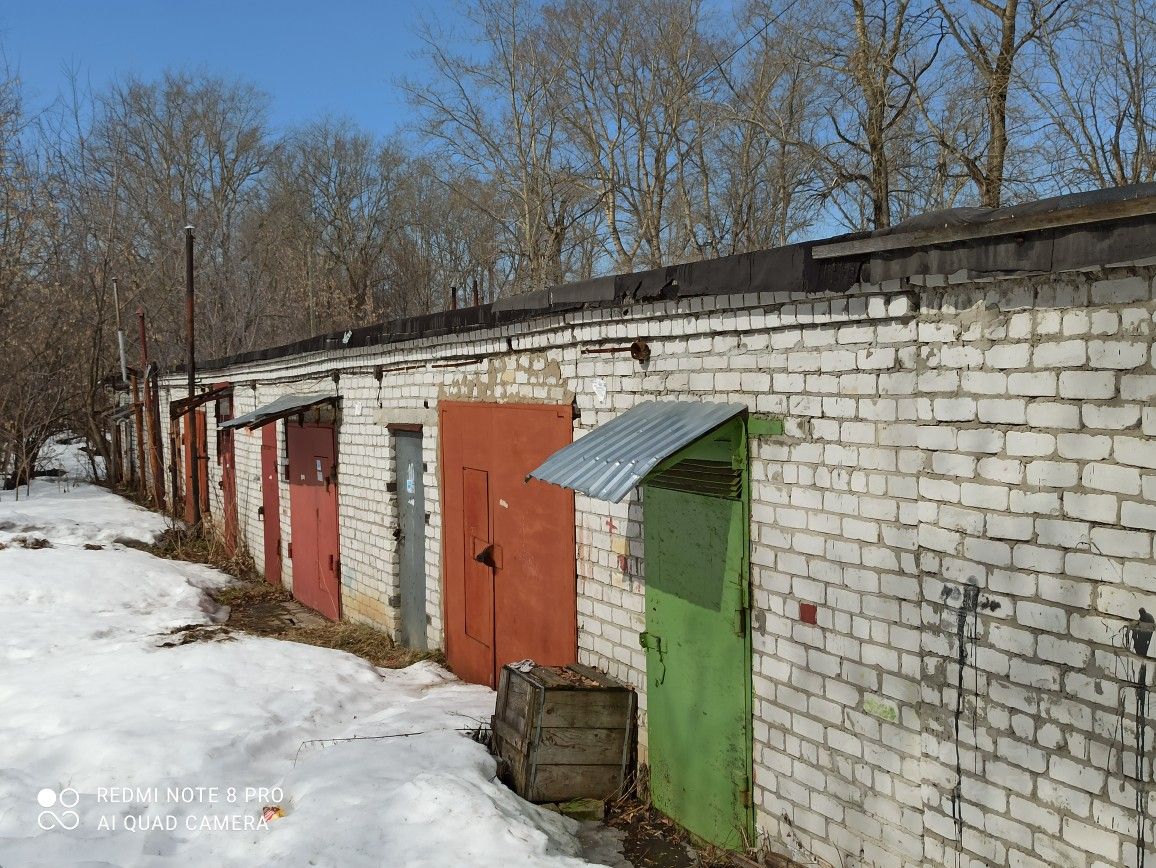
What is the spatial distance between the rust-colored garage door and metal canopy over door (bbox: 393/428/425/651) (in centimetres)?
71

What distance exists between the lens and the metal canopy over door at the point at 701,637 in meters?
4.21

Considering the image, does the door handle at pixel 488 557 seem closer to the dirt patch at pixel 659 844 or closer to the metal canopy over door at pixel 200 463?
the dirt patch at pixel 659 844

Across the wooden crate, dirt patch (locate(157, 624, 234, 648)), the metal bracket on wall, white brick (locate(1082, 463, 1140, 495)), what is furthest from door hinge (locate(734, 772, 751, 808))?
dirt patch (locate(157, 624, 234, 648))

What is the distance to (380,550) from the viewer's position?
870 cm

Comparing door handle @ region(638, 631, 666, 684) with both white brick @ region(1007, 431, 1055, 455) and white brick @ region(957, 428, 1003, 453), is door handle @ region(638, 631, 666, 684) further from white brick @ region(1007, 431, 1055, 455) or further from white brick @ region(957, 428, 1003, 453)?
white brick @ region(1007, 431, 1055, 455)

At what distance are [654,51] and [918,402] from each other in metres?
19.3

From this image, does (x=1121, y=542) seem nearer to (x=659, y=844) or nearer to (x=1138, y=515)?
(x=1138, y=515)

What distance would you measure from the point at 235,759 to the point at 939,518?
438cm

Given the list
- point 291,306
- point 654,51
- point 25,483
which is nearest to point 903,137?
point 654,51

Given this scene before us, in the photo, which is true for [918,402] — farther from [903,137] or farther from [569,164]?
[569,164]

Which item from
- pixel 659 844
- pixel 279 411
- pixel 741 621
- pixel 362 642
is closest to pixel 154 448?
pixel 279 411

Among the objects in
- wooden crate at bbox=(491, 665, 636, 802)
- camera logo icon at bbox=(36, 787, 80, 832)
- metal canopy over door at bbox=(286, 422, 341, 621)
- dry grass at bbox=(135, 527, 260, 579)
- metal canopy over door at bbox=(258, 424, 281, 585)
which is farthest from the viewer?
dry grass at bbox=(135, 527, 260, 579)

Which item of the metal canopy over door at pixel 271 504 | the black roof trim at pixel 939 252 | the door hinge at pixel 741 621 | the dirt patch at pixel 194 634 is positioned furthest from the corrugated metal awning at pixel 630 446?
the metal canopy over door at pixel 271 504

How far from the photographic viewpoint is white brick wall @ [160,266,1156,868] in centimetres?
267
